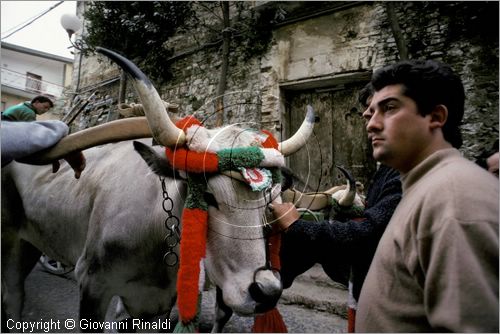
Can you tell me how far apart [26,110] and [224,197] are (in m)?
4.12

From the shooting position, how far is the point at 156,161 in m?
1.99

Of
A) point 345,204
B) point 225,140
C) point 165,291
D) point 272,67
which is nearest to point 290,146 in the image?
point 225,140

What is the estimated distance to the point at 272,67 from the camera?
7.02 meters

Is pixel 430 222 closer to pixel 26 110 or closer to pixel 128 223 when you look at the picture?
pixel 128 223

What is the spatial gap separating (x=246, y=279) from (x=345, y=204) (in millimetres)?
1126

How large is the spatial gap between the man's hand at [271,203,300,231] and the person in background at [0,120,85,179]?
4.36ft

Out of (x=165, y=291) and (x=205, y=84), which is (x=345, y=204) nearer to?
(x=165, y=291)

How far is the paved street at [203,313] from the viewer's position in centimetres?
413

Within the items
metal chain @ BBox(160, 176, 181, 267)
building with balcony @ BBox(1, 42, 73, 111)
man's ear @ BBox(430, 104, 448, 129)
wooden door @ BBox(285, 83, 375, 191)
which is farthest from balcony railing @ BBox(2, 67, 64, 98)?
man's ear @ BBox(430, 104, 448, 129)

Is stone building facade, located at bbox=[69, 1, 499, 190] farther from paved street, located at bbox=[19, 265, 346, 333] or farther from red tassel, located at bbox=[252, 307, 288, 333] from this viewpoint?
red tassel, located at bbox=[252, 307, 288, 333]

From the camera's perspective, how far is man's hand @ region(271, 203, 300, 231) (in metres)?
1.96

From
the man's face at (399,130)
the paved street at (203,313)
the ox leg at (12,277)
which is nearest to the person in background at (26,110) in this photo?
the ox leg at (12,277)

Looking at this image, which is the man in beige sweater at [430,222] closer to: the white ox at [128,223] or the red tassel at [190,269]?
the white ox at [128,223]

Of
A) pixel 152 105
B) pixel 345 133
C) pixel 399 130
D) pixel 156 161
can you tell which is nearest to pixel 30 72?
pixel 345 133
